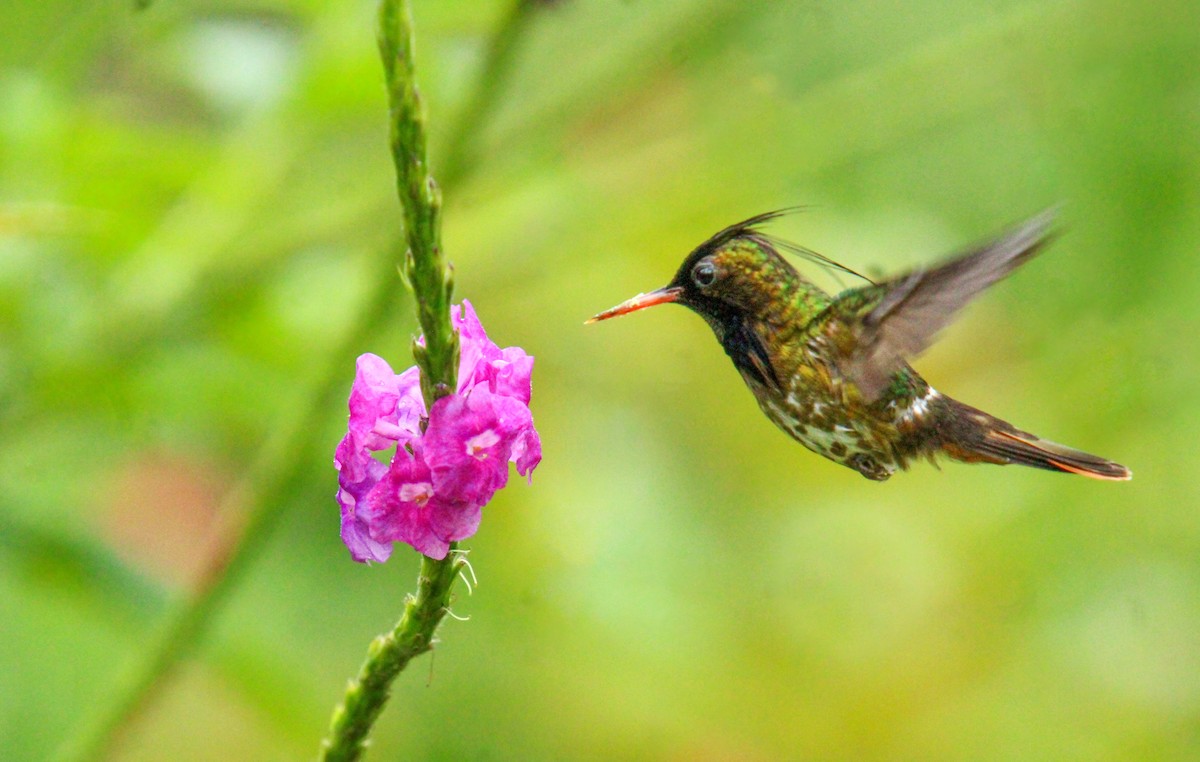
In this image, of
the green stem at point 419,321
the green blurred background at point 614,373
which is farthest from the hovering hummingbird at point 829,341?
the green blurred background at point 614,373

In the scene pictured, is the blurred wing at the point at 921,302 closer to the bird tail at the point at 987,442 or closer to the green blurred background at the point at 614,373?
the bird tail at the point at 987,442

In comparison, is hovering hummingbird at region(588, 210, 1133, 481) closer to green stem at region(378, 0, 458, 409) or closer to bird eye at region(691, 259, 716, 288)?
bird eye at region(691, 259, 716, 288)

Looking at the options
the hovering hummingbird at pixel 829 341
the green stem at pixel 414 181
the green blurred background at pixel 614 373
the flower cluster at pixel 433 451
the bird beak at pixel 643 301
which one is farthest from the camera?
the green blurred background at pixel 614 373

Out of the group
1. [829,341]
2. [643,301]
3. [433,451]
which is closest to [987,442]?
[829,341]

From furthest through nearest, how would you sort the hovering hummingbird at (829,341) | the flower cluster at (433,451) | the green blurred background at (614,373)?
1. the green blurred background at (614,373)
2. the hovering hummingbird at (829,341)
3. the flower cluster at (433,451)

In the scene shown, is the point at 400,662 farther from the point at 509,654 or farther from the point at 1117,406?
the point at 1117,406

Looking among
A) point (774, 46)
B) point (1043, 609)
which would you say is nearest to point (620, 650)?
point (1043, 609)

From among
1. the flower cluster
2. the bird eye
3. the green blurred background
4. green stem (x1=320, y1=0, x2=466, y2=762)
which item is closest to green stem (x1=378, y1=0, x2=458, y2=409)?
green stem (x1=320, y1=0, x2=466, y2=762)
